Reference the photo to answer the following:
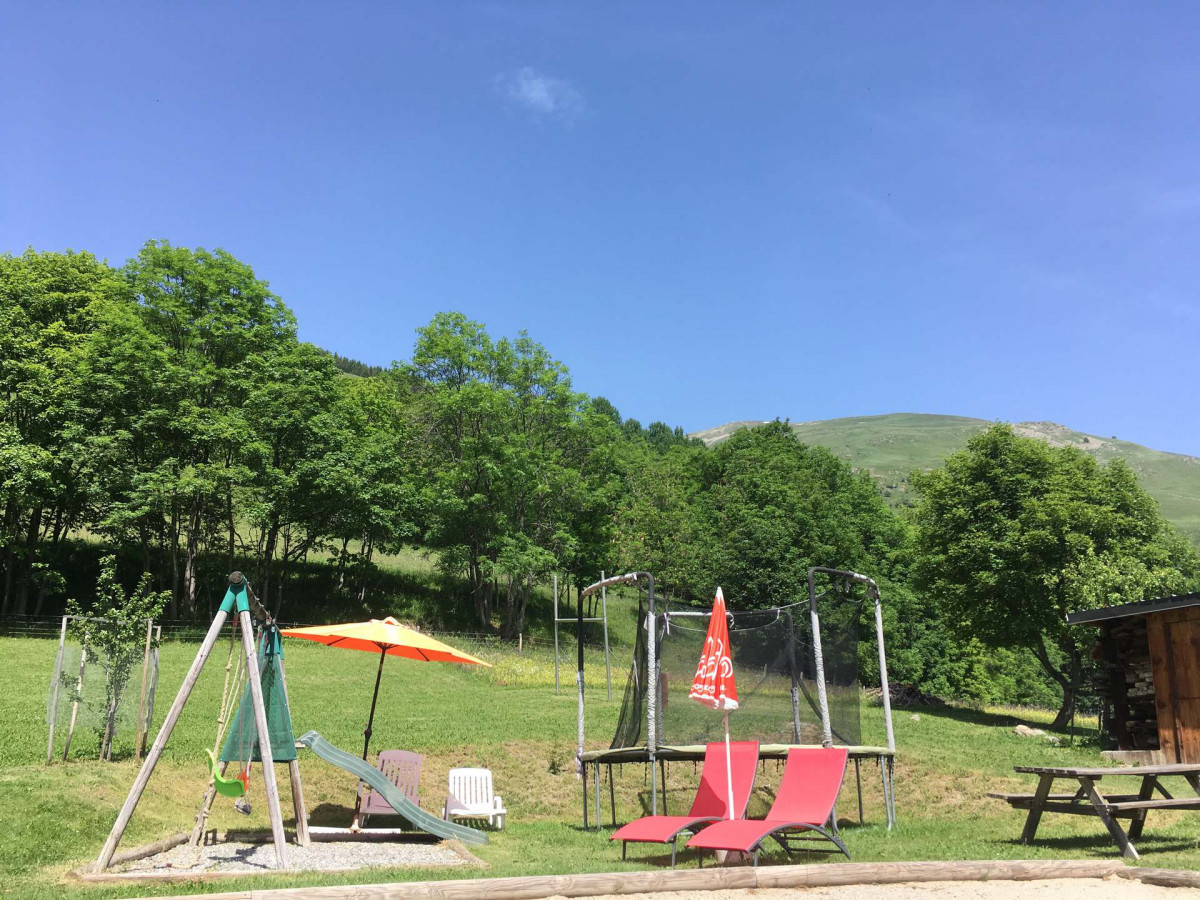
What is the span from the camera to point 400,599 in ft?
129

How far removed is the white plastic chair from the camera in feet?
37.8

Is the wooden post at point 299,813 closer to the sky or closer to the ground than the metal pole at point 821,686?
closer to the ground

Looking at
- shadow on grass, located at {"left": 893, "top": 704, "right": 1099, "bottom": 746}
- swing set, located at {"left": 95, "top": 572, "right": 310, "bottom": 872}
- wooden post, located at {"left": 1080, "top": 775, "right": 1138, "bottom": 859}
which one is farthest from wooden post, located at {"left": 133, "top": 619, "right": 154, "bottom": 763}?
shadow on grass, located at {"left": 893, "top": 704, "right": 1099, "bottom": 746}

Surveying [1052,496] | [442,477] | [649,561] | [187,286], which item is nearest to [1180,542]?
[1052,496]

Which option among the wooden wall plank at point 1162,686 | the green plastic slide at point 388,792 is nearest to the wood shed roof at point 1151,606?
the wooden wall plank at point 1162,686

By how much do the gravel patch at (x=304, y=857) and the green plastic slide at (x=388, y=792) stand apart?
0.72 feet

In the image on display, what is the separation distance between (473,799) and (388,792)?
2.35m

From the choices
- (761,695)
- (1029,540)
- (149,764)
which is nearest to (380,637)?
(149,764)

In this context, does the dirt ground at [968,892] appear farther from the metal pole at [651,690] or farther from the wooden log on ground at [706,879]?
the metal pole at [651,690]

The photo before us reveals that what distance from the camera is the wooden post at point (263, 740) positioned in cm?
809

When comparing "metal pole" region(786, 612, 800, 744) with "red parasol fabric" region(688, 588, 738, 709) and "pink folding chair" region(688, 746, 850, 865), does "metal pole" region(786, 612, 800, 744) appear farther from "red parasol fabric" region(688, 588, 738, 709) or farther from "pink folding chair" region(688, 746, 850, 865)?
"red parasol fabric" region(688, 588, 738, 709)

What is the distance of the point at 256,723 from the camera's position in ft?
27.8

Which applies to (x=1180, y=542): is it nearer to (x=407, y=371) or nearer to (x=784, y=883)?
(x=407, y=371)

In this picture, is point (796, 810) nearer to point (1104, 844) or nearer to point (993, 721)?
point (1104, 844)
